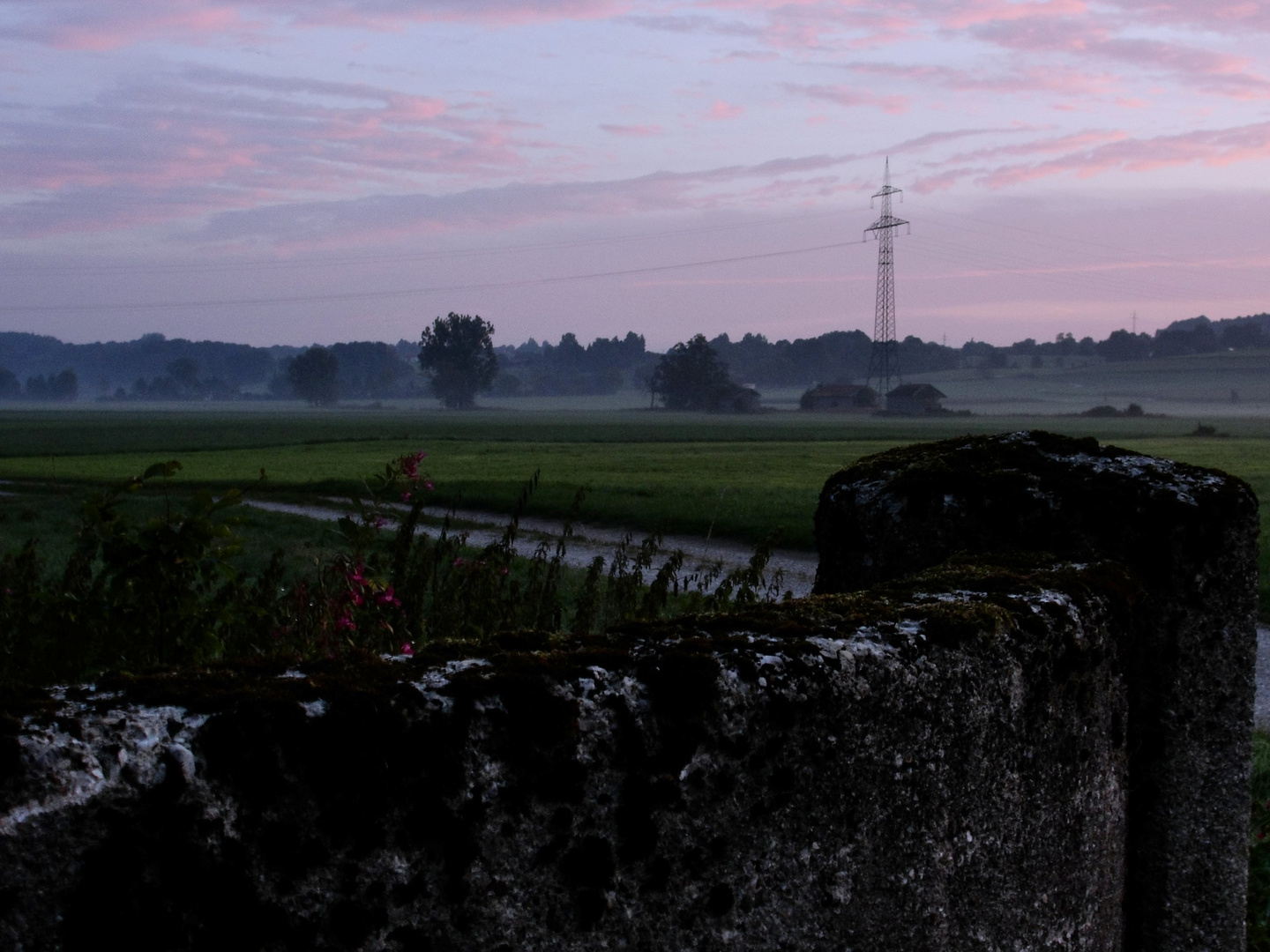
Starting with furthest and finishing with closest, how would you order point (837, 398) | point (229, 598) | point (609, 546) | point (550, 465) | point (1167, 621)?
point (837, 398)
point (550, 465)
point (609, 546)
point (229, 598)
point (1167, 621)

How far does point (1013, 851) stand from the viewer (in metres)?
2.29

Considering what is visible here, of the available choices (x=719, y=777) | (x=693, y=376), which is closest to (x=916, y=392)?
(x=693, y=376)

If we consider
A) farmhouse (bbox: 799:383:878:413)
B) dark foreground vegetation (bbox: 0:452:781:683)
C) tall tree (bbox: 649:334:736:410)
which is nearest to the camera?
dark foreground vegetation (bbox: 0:452:781:683)

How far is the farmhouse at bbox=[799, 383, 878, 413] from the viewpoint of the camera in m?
164

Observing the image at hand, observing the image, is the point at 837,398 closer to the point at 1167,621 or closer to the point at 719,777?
the point at 1167,621

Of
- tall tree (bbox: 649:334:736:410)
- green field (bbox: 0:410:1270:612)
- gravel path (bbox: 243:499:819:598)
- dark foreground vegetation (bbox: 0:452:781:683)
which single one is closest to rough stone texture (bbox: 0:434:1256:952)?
dark foreground vegetation (bbox: 0:452:781:683)

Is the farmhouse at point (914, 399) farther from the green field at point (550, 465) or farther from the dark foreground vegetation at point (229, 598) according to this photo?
the dark foreground vegetation at point (229, 598)

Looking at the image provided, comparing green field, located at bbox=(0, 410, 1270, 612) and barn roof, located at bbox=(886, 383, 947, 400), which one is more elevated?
barn roof, located at bbox=(886, 383, 947, 400)

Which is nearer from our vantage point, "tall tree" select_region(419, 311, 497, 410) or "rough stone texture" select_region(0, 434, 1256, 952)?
"rough stone texture" select_region(0, 434, 1256, 952)

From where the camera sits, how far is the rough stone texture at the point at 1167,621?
9.50 feet

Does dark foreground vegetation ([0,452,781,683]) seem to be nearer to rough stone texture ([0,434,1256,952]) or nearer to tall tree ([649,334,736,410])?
rough stone texture ([0,434,1256,952])

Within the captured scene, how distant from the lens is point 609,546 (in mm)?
17234

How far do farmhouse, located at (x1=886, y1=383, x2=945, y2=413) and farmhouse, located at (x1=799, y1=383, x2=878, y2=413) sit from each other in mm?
9775

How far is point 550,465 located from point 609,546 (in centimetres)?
2767
